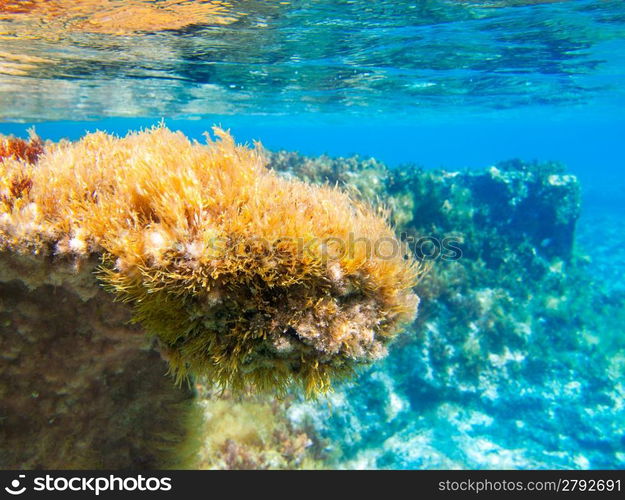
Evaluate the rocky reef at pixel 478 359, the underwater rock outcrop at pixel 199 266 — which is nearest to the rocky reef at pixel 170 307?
the underwater rock outcrop at pixel 199 266

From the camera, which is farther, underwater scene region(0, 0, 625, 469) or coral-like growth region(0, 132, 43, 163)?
coral-like growth region(0, 132, 43, 163)

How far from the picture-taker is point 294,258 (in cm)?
277

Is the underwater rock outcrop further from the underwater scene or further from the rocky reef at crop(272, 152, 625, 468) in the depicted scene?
the rocky reef at crop(272, 152, 625, 468)

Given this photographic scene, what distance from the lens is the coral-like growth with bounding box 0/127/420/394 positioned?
2.75 meters

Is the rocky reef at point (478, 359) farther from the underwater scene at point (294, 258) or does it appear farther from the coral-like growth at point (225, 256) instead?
the coral-like growth at point (225, 256)

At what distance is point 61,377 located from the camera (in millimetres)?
3871

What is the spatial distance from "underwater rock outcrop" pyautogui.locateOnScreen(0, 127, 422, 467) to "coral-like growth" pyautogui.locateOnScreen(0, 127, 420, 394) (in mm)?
12

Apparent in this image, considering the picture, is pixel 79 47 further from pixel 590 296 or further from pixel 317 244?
pixel 590 296

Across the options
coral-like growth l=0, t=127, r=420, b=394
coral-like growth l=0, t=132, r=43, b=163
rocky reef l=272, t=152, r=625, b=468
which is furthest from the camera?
rocky reef l=272, t=152, r=625, b=468

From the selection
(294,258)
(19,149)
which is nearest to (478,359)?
(294,258)

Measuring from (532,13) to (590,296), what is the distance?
1223 cm

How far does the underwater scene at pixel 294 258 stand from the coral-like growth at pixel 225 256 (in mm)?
22

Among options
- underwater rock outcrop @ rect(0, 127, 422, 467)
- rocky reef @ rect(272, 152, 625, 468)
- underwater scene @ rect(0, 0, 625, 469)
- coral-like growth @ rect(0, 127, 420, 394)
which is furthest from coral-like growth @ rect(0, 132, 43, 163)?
rocky reef @ rect(272, 152, 625, 468)

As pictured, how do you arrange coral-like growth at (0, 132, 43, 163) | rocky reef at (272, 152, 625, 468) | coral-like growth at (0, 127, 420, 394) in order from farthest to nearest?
rocky reef at (272, 152, 625, 468) → coral-like growth at (0, 132, 43, 163) → coral-like growth at (0, 127, 420, 394)
